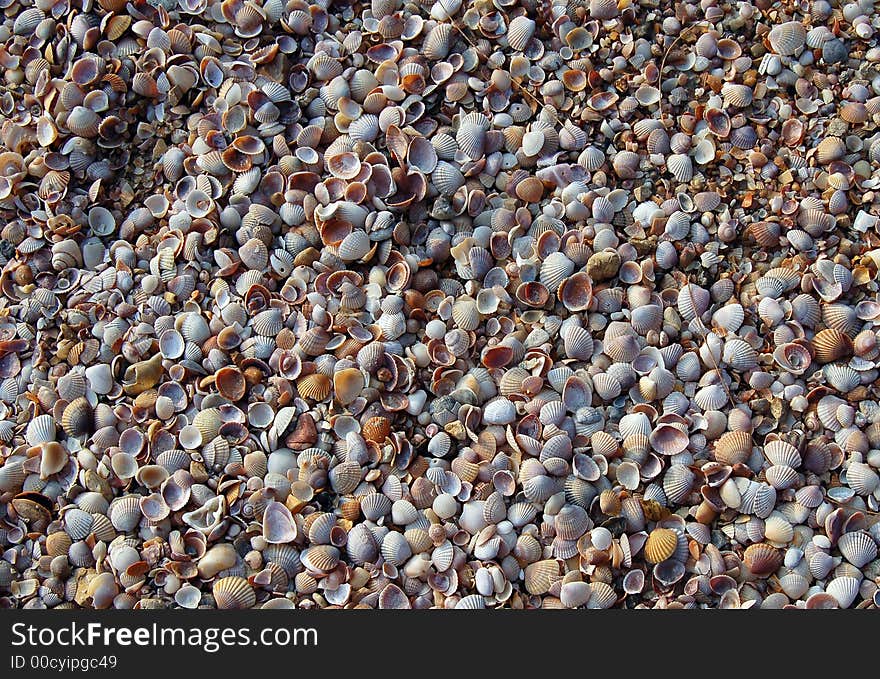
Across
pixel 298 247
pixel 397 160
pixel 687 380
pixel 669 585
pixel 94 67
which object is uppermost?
pixel 94 67

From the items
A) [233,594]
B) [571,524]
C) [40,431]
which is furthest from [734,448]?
[40,431]

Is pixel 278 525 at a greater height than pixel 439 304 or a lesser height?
lesser

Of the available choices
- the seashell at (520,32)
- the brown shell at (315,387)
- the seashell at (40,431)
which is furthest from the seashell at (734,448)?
the seashell at (40,431)

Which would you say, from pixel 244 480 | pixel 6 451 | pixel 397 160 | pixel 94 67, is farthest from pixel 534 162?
pixel 6 451

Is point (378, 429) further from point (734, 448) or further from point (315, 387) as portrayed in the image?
point (734, 448)

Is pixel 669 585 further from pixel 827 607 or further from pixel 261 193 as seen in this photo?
pixel 261 193

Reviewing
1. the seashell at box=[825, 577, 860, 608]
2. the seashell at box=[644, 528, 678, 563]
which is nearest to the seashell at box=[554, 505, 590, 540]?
the seashell at box=[644, 528, 678, 563]

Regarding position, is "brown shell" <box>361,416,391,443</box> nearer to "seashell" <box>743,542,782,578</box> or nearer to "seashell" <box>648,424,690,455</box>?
"seashell" <box>648,424,690,455</box>

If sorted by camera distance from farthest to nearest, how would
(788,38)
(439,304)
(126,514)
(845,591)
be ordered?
(788,38), (439,304), (126,514), (845,591)

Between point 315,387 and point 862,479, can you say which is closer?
point 862,479
